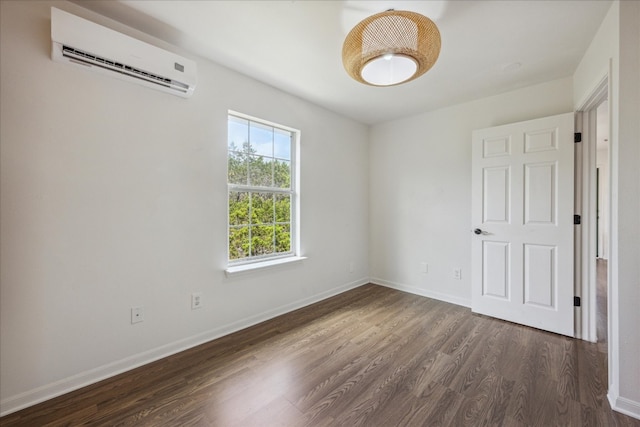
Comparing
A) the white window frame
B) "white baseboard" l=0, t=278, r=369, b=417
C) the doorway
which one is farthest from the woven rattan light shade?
"white baseboard" l=0, t=278, r=369, b=417

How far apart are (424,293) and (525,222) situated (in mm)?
1475

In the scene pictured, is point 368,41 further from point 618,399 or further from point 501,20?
point 618,399

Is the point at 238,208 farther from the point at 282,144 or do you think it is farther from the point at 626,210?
the point at 626,210

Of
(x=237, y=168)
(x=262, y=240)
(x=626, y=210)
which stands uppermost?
(x=237, y=168)

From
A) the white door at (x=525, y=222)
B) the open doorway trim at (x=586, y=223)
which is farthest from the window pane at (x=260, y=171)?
the open doorway trim at (x=586, y=223)

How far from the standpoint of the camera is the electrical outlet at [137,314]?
1.94 metres

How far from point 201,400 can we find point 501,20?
10.3ft

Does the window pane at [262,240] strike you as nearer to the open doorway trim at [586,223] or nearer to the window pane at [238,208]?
the window pane at [238,208]

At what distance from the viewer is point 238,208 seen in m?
2.62

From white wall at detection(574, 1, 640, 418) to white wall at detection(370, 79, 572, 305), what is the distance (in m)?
1.22

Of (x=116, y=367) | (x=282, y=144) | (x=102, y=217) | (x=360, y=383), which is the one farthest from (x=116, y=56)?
(x=360, y=383)

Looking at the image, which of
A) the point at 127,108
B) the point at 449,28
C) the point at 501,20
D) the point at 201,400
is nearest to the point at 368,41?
the point at 449,28

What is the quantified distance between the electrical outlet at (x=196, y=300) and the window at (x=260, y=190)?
413mm

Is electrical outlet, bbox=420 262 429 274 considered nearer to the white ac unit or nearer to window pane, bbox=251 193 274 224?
window pane, bbox=251 193 274 224
